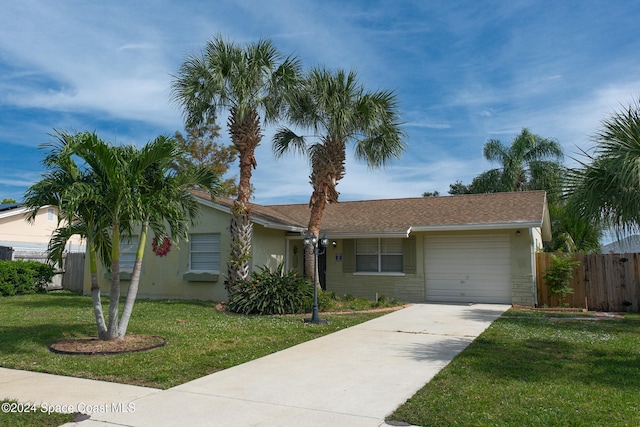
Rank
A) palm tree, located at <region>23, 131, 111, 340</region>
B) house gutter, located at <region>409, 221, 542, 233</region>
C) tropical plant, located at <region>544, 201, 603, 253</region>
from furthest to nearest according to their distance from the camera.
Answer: tropical plant, located at <region>544, 201, 603, 253</region> < house gutter, located at <region>409, 221, 542, 233</region> < palm tree, located at <region>23, 131, 111, 340</region>

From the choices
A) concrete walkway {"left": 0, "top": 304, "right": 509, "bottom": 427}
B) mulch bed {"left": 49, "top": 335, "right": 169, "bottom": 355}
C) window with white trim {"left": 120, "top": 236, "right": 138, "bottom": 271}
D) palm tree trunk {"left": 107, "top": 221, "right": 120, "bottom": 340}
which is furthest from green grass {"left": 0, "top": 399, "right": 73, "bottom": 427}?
window with white trim {"left": 120, "top": 236, "right": 138, "bottom": 271}

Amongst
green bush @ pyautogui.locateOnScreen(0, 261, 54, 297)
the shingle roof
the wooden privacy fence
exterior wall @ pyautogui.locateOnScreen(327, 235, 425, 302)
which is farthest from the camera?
green bush @ pyautogui.locateOnScreen(0, 261, 54, 297)

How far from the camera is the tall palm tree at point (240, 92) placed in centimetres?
1404

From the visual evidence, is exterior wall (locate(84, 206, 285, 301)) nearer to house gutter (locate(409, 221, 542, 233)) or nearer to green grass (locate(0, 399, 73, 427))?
house gutter (locate(409, 221, 542, 233))

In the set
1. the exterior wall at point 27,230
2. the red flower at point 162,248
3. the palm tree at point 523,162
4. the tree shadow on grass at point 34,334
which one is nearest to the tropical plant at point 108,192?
the tree shadow on grass at point 34,334

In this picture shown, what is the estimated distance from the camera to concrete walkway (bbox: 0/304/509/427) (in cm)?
493

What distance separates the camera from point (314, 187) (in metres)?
15.9

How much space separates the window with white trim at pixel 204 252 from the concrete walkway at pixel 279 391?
332 inches

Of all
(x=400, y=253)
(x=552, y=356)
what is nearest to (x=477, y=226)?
(x=400, y=253)

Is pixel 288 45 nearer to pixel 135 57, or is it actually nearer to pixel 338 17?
pixel 338 17

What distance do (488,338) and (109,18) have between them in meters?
11.4

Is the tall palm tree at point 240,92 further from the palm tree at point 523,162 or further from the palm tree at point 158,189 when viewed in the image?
the palm tree at point 523,162

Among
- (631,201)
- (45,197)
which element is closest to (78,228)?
(45,197)

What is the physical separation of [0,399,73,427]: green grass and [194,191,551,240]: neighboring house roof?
10608mm
